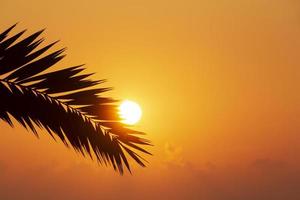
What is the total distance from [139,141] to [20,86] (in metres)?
0.65

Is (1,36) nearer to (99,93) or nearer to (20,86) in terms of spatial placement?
(20,86)

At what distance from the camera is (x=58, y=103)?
2176mm

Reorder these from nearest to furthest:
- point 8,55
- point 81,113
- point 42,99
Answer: point 8,55 < point 42,99 < point 81,113

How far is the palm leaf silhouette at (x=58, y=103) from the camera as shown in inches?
79.3

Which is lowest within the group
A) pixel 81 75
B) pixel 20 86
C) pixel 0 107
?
pixel 0 107

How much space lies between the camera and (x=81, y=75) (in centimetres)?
213

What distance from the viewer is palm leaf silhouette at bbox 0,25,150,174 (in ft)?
6.61

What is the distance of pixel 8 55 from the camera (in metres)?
1.97

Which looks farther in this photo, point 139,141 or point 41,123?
point 139,141

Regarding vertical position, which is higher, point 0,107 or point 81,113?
point 81,113

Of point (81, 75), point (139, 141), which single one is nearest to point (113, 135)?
point (139, 141)

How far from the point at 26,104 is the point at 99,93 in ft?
1.16

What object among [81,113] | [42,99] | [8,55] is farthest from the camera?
[81,113]

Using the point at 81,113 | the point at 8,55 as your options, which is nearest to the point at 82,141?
the point at 81,113
